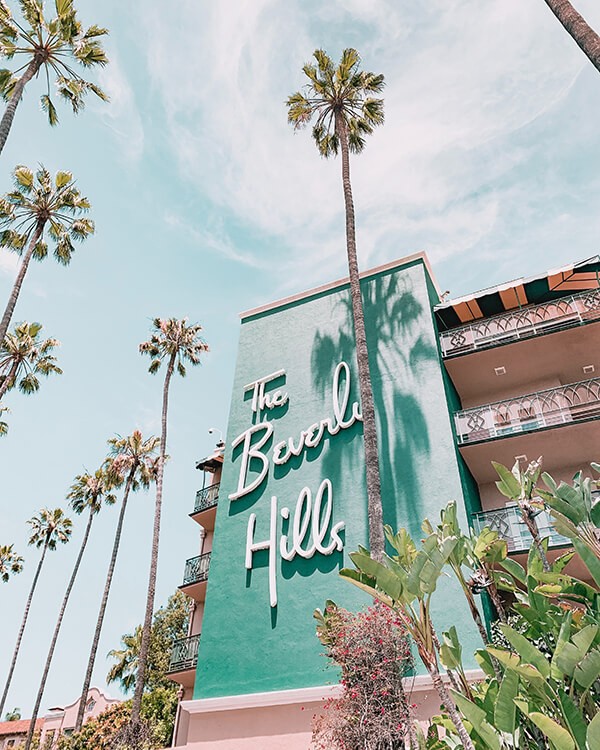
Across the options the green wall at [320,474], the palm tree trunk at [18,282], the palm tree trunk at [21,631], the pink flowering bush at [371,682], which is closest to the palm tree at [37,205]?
the palm tree trunk at [18,282]

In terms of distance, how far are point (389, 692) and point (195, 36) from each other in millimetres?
16181

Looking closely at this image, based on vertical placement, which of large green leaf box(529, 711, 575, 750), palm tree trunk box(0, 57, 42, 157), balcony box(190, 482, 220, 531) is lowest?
large green leaf box(529, 711, 575, 750)

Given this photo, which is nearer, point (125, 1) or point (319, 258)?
point (125, 1)

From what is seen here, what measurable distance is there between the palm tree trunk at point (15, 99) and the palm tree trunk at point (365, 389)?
947 centimetres

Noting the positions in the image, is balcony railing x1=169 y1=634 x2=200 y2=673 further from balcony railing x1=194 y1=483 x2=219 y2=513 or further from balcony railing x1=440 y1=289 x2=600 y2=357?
balcony railing x1=440 y1=289 x2=600 y2=357

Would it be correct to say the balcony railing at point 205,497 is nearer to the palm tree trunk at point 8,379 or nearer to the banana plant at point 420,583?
the palm tree trunk at point 8,379

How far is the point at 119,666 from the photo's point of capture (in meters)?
31.5

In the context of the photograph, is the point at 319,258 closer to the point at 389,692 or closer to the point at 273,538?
the point at 273,538

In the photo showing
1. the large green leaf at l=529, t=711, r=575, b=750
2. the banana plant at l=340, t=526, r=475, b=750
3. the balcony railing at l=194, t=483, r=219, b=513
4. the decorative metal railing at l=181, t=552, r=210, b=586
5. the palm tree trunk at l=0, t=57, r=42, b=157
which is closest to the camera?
the large green leaf at l=529, t=711, r=575, b=750

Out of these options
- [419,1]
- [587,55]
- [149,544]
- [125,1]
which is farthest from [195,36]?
[149,544]

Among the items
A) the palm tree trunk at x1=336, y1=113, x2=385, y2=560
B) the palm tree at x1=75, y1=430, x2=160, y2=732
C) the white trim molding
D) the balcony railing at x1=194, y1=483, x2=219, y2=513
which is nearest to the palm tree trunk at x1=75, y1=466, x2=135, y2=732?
the palm tree at x1=75, y1=430, x2=160, y2=732

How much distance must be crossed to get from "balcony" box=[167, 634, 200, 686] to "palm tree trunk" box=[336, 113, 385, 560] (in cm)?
888

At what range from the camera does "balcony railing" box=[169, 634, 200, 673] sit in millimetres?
17031

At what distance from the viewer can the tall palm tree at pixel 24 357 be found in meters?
22.0
